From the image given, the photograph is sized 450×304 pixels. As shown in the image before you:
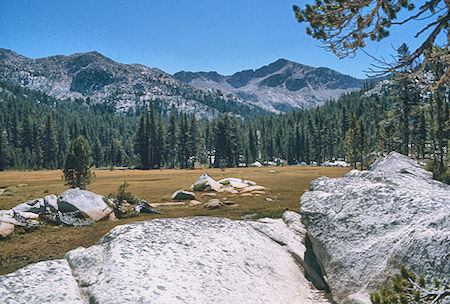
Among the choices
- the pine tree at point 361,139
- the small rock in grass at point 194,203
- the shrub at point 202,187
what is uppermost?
the pine tree at point 361,139

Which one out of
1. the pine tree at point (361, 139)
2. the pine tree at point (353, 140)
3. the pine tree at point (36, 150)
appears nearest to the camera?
the pine tree at point (361, 139)

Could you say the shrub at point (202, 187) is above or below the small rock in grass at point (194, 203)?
above

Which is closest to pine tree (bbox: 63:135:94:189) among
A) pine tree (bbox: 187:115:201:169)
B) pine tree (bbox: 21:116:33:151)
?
pine tree (bbox: 187:115:201:169)

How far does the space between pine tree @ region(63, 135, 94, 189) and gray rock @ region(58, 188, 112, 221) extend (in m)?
7.59

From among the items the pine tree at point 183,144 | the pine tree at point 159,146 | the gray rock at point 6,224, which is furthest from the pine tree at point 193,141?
the gray rock at point 6,224

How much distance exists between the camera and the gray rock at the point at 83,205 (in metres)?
17.1

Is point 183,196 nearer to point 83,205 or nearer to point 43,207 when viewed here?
point 83,205

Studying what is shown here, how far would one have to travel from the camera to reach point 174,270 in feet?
19.6

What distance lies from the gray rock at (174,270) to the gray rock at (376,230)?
3.23 ft

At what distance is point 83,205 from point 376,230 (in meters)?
16.5

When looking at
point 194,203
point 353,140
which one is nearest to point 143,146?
point 353,140

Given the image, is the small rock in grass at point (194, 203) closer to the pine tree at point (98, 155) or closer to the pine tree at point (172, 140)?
the pine tree at point (172, 140)

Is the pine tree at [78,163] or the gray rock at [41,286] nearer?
the gray rock at [41,286]

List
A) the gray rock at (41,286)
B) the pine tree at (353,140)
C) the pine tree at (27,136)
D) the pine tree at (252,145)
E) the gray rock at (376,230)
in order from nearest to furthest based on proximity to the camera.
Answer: the gray rock at (41,286), the gray rock at (376,230), the pine tree at (353,140), the pine tree at (27,136), the pine tree at (252,145)
